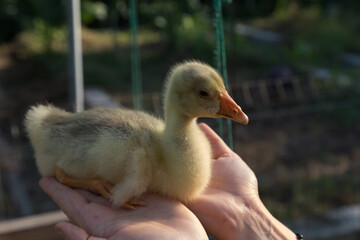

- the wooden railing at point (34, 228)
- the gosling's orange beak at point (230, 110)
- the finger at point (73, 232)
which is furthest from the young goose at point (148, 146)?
the wooden railing at point (34, 228)

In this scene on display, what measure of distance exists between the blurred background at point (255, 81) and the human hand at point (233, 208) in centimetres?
109

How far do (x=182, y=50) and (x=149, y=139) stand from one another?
5.38 m

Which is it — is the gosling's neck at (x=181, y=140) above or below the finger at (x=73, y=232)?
above

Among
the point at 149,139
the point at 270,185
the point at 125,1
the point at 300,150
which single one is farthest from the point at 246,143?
the point at 125,1

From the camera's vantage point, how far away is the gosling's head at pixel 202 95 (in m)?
1.39

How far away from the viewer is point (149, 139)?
1486mm

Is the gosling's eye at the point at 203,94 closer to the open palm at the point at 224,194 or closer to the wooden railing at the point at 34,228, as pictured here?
the open palm at the point at 224,194

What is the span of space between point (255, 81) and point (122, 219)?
447 cm

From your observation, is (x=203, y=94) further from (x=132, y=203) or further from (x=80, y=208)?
(x=80, y=208)

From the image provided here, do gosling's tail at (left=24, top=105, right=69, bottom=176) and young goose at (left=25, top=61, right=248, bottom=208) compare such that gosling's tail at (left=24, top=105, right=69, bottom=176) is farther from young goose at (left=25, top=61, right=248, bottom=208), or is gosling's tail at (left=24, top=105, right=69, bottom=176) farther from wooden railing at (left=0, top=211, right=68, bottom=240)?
wooden railing at (left=0, top=211, right=68, bottom=240)

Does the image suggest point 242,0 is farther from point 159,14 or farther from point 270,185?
point 270,185

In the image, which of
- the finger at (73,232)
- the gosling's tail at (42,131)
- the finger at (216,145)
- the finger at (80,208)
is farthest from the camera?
the finger at (216,145)

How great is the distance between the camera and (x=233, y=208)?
5.00 feet

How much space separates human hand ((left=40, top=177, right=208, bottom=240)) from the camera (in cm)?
125
